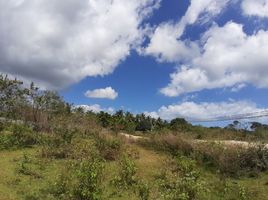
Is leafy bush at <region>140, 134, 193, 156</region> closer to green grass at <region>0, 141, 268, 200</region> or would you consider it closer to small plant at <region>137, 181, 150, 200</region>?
green grass at <region>0, 141, 268, 200</region>

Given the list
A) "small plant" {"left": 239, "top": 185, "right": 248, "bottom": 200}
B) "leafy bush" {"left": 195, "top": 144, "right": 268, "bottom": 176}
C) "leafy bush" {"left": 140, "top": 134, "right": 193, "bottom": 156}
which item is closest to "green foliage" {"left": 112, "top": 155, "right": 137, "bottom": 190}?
"small plant" {"left": 239, "top": 185, "right": 248, "bottom": 200}

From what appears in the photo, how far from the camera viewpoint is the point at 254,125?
866 inches

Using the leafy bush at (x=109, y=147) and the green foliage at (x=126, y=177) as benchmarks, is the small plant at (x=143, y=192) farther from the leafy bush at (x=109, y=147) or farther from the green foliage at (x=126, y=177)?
the leafy bush at (x=109, y=147)

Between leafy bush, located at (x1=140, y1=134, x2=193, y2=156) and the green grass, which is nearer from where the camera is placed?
the green grass

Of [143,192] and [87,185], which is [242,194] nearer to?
[143,192]

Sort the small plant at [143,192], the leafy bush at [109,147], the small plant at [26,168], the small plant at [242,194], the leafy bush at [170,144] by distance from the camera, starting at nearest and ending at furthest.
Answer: the small plant at [143,192]
the small plant at [242,194]
the small plant at [26,168]
the leafy bush at [109,147]
the leafy bush at [170,144]

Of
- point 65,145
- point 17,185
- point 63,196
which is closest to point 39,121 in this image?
point 65,145

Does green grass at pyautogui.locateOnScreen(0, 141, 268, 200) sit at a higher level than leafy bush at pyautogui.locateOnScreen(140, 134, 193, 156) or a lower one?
lower

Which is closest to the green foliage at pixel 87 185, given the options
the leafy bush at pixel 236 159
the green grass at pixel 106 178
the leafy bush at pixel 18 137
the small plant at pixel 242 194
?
the green grass at pixel 106 178

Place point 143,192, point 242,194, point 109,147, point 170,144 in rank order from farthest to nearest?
point 170,144 → point 109,147 → point 242,194 → point 143,192

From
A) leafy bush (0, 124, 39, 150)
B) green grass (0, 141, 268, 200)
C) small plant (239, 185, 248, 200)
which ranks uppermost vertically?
leafy bush (0, 124, 39, 150)

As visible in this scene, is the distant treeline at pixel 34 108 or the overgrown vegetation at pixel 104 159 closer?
the overgrown vegetation at pixel 104 159

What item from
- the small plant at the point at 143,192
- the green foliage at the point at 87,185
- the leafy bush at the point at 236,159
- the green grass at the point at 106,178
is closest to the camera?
the green foliage at the point at 87,185

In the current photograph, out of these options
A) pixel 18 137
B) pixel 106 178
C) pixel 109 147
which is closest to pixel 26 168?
pixel 106 178
